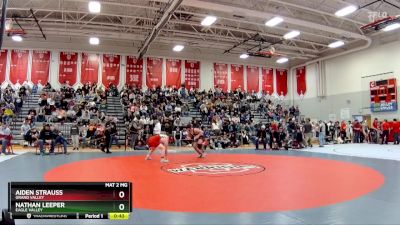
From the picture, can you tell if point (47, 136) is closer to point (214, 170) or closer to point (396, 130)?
point (214, 170)

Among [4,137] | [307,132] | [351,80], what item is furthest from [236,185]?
[351,80]

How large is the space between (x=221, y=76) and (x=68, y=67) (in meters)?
12.2

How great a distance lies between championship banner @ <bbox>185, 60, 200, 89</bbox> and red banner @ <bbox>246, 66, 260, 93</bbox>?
4823 millimetres

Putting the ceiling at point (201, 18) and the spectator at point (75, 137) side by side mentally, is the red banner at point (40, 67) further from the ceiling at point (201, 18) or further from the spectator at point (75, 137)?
the spectator at point (75, 137)

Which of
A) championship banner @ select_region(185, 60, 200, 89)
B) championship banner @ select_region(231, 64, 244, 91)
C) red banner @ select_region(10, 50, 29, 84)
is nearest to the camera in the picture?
red banner @ select_region(10, 50, 29, 84)

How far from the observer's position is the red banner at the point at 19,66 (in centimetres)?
2080

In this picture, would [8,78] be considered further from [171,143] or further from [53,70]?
[171,143]

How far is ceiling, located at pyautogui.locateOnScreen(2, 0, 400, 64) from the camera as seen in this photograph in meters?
15.6

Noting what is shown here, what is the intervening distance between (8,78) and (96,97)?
21.7ft

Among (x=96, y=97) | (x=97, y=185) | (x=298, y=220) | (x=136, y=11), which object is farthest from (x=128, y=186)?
(x=96, y=97)

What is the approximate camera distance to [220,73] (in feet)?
84.5

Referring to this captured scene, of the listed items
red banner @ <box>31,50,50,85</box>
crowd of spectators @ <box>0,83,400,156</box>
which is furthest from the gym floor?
red banner @ <box>31,50,50,85</box>
